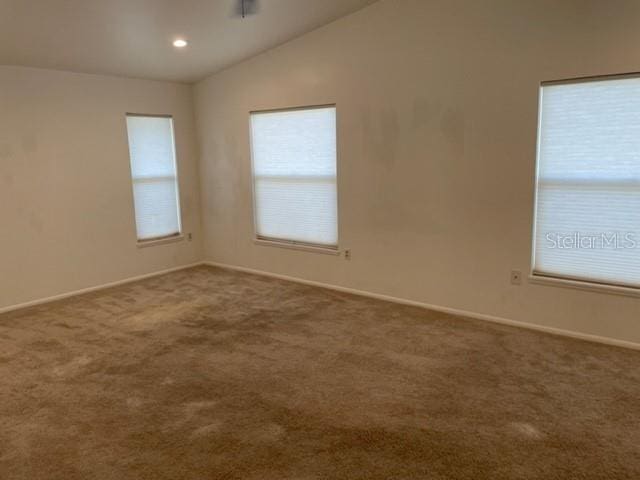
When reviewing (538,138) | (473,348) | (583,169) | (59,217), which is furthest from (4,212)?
(583,169)

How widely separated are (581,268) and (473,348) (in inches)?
41.4

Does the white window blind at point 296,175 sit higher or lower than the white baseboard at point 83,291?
higher

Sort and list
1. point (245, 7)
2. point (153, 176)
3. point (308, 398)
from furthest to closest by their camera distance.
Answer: point (153, 176), point (245, 7), point (308, 398)

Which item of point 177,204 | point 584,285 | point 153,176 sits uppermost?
point 153,176

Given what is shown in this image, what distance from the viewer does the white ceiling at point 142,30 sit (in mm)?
3469

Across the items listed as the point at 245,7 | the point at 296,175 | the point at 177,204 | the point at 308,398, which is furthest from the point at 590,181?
the point at 177,204

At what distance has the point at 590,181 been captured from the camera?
3.43m

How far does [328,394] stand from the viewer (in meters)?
2.85

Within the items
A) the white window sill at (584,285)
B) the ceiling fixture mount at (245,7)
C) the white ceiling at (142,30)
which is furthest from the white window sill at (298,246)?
the ceiling fixture mount at (245,7)

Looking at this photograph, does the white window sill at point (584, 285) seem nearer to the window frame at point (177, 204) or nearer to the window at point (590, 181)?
the window at point (590, 181)

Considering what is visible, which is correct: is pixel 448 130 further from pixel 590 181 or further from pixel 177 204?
pixel 177 204

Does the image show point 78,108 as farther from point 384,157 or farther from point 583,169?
point 583,169

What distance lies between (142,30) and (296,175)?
205 centimetres

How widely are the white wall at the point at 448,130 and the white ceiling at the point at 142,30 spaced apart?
365 mm
